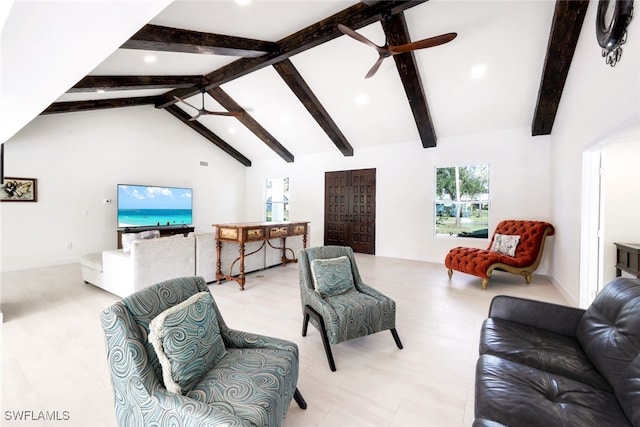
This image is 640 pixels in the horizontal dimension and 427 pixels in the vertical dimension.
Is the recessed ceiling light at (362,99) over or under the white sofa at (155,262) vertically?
over

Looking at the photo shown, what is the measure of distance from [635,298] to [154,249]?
4369 mm

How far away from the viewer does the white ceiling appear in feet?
11.5

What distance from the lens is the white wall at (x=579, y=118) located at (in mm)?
2336

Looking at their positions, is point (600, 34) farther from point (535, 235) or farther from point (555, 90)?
point (535, 235)

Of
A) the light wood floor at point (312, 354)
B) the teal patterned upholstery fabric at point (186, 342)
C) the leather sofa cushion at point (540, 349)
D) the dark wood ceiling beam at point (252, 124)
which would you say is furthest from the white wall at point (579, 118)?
the dark wood ceiling beam at point (252, 124)

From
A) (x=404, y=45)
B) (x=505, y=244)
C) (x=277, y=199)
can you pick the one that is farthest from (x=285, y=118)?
(x=505, y=244)

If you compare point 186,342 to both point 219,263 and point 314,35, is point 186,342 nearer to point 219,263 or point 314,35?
point 219,263

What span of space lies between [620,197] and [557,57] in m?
2.09

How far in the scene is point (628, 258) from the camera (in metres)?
3.49

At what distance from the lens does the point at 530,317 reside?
202 cm

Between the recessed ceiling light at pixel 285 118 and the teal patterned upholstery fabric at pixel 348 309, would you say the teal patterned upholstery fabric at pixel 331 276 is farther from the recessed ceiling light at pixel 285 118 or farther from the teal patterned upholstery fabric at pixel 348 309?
the recessed ceiling light at pixel 285 118

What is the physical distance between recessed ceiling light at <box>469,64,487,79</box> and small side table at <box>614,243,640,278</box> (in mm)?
2994

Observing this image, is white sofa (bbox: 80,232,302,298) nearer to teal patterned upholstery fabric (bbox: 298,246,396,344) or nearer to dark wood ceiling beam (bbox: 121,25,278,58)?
teal patterned upholstery fabric (bbox: 298,246,396,344)

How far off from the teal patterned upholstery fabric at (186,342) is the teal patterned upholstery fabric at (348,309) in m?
0.94
